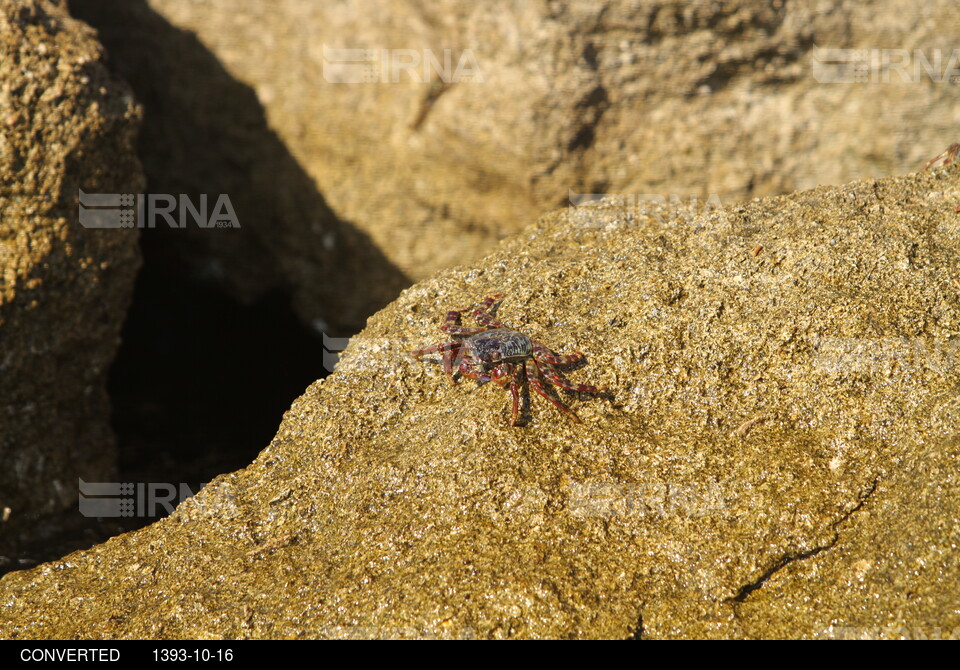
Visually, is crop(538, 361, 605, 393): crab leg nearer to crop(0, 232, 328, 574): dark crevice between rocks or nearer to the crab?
the crab

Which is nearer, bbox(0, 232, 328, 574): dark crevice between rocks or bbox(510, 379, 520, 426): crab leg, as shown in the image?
bbox(510, 379, 520, 426): crab leg

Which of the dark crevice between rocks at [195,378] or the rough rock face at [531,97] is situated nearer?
the rough rock face at [531,97]

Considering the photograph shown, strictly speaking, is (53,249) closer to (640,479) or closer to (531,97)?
(531,97)

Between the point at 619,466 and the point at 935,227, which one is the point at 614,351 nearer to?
the point at 619,466

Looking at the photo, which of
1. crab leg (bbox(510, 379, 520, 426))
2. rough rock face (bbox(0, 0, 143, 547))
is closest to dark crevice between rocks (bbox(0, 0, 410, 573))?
rough rock face (bbox(0, 0, 143, 547))

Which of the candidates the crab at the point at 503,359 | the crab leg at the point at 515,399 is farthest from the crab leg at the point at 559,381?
the crab leg at the point at 515,399

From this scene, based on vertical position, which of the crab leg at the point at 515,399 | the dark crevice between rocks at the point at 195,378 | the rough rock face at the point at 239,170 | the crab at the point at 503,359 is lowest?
the dark crevice between rocks at the point at 195,378

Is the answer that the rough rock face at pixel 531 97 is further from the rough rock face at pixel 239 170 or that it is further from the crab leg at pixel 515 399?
the crab leg at pixel 515 399
